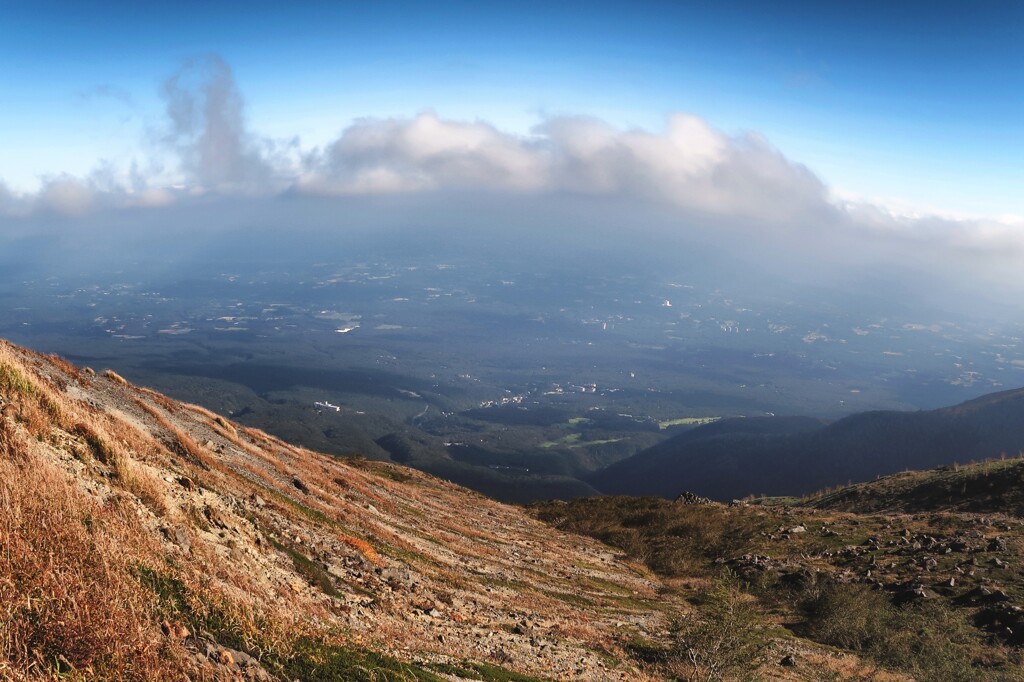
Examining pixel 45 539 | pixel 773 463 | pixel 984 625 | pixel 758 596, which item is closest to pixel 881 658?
pixel 984 625

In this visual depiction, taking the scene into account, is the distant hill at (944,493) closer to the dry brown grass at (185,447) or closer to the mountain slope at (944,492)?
the mountain slope at (944,492)

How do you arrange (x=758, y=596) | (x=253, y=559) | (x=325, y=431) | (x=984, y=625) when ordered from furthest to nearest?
(x=325, y=431), (x=758, y=596), (x=984, y=625), (x=253, y=559)

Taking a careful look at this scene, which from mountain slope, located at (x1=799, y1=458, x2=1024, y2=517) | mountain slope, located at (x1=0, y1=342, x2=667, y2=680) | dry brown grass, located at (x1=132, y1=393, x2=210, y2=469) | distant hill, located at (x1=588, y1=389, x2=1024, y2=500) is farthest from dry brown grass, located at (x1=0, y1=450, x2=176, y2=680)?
distant hill, located at (x1=588, y1=389, x2=1024, y2=500)

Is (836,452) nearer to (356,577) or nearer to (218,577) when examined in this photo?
(356,577)

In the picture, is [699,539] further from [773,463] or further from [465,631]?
[773,463]

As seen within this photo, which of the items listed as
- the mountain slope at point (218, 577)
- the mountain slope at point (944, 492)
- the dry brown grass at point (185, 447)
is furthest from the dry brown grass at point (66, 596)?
the mountain slope at point (944, 492)

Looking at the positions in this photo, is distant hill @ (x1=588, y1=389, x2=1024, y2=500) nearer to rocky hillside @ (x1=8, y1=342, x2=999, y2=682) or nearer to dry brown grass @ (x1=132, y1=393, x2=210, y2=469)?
rocky hillside @ (x1=8, y1=342, x2=999, y2=682)
